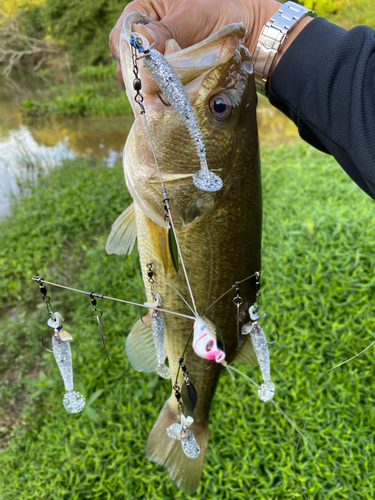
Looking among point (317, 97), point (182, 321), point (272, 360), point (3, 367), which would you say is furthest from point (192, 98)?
point (3, 367)

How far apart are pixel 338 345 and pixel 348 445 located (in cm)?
72

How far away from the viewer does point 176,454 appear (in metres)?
1.82

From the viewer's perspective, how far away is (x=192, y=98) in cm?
109

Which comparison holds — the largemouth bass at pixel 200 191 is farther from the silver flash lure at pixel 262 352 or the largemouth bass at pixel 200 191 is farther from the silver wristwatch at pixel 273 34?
the silver wristwatch at pixel 273 34

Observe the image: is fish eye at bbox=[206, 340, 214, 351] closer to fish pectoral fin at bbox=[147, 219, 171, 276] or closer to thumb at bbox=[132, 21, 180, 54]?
fish pectoral fin at bbox=[147, 219, 171, 276]

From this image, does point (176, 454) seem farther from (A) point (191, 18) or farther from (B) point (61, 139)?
(B) point (61, 139)

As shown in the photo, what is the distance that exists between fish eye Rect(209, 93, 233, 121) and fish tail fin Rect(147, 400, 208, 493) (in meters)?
1.58

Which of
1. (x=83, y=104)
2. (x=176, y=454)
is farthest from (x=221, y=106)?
(x=83, y=104)

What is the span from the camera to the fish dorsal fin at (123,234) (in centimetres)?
145

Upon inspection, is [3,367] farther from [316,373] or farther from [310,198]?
[310,198]

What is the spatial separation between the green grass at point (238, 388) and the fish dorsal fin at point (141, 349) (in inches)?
48.7

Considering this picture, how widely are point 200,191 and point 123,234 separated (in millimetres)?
454

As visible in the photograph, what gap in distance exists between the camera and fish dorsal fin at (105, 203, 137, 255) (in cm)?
145

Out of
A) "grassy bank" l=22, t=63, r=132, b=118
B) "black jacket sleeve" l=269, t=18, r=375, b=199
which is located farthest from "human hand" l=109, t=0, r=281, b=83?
"grassy bank" l=22, t=63, r=132, b=118
